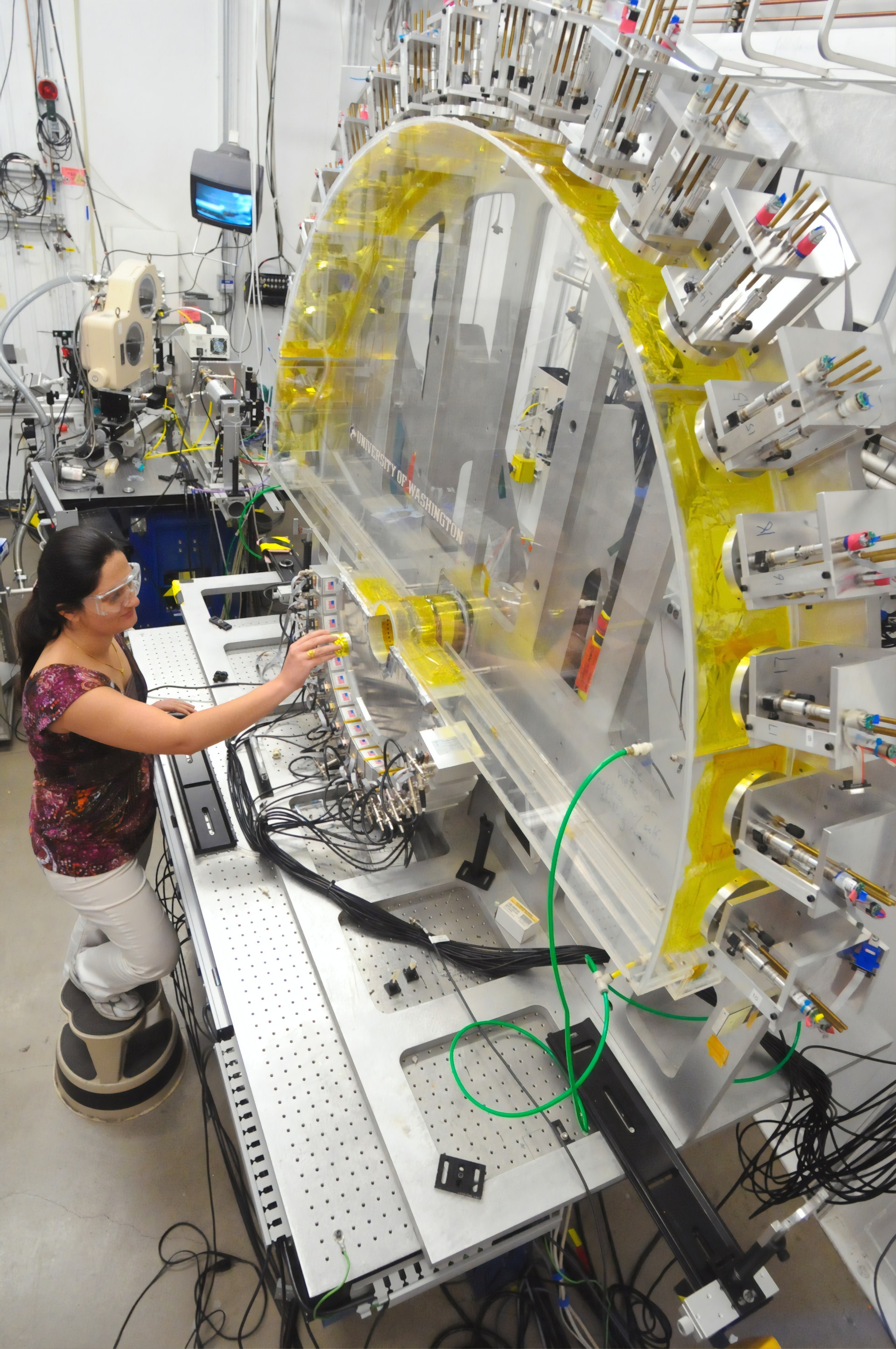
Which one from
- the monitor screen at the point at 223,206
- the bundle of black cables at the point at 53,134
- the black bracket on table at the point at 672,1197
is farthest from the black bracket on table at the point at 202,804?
the bundle of black cables at the point at 53,134

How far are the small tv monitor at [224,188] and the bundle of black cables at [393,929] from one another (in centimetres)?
432

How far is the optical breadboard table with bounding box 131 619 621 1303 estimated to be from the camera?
45.9 inches

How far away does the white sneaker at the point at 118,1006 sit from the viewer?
6.27 ft

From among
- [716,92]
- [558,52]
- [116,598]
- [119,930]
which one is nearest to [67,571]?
[116,598]

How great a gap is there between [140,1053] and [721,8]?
2.71m

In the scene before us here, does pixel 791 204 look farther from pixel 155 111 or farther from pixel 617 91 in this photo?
pixel 155 111

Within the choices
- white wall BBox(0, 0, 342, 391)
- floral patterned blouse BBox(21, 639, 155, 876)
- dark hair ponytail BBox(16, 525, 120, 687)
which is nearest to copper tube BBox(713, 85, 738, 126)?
dark hair ponytail BBox(16, 525, 120, 687)

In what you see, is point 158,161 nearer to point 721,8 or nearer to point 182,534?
point 182,534

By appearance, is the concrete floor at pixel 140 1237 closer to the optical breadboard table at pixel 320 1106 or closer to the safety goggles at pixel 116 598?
the optical breadboard table at pixel 320 1106

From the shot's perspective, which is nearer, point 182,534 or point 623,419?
point 623,419

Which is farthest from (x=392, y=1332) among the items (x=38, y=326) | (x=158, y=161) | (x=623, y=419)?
(x=158, y=161)

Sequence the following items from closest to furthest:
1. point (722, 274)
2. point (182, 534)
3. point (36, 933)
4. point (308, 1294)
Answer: point (722, 274) → point (308, 1294) → point (36, 933) → point (182, 534)

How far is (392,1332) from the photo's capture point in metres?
1.74

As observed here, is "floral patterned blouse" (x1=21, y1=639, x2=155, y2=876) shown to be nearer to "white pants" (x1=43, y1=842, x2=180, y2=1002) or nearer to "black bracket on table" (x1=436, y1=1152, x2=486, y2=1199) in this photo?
"white pants" (x1=43, y1=842, x2=180, y2=1002)
